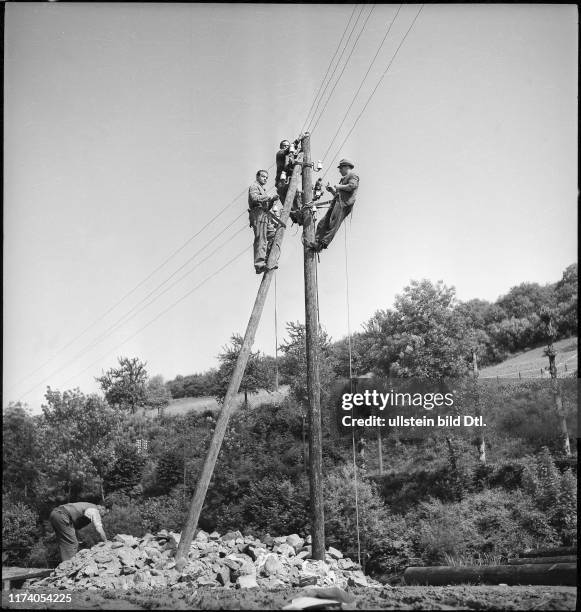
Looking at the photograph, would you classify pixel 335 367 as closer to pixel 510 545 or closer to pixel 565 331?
pixel 510 545

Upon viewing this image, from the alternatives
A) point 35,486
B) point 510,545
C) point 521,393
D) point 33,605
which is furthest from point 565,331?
point 33,605

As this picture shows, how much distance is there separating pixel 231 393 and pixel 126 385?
47.1 ft

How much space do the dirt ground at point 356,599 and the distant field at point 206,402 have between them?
13.2 m

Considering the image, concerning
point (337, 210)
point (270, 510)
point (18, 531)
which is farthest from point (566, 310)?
point (18, 531)

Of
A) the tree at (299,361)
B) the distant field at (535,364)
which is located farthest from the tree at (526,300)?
the tree at (299,361)

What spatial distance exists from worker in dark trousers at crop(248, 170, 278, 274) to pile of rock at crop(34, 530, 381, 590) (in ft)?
17.9

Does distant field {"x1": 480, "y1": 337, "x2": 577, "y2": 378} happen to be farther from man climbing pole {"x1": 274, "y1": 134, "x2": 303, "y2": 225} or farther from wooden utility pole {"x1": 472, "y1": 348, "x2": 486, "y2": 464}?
man climbing pole {"x1": 274, "y1": 134, "x2": 303, "y2": 225}

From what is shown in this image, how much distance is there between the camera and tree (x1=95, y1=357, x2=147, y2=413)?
22.5 m

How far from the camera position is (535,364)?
2727 centimetres

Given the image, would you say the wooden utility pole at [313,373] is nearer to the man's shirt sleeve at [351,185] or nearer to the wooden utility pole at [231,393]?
the wooden utility pole at [231,393]

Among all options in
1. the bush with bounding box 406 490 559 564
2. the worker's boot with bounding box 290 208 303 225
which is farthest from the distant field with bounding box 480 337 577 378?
the worker's boot with bounding box 290 208 303 225

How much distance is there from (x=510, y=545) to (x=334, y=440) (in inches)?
244

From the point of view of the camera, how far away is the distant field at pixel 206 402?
2381 centimetres

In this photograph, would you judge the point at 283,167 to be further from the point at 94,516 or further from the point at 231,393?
the point at 94,516
